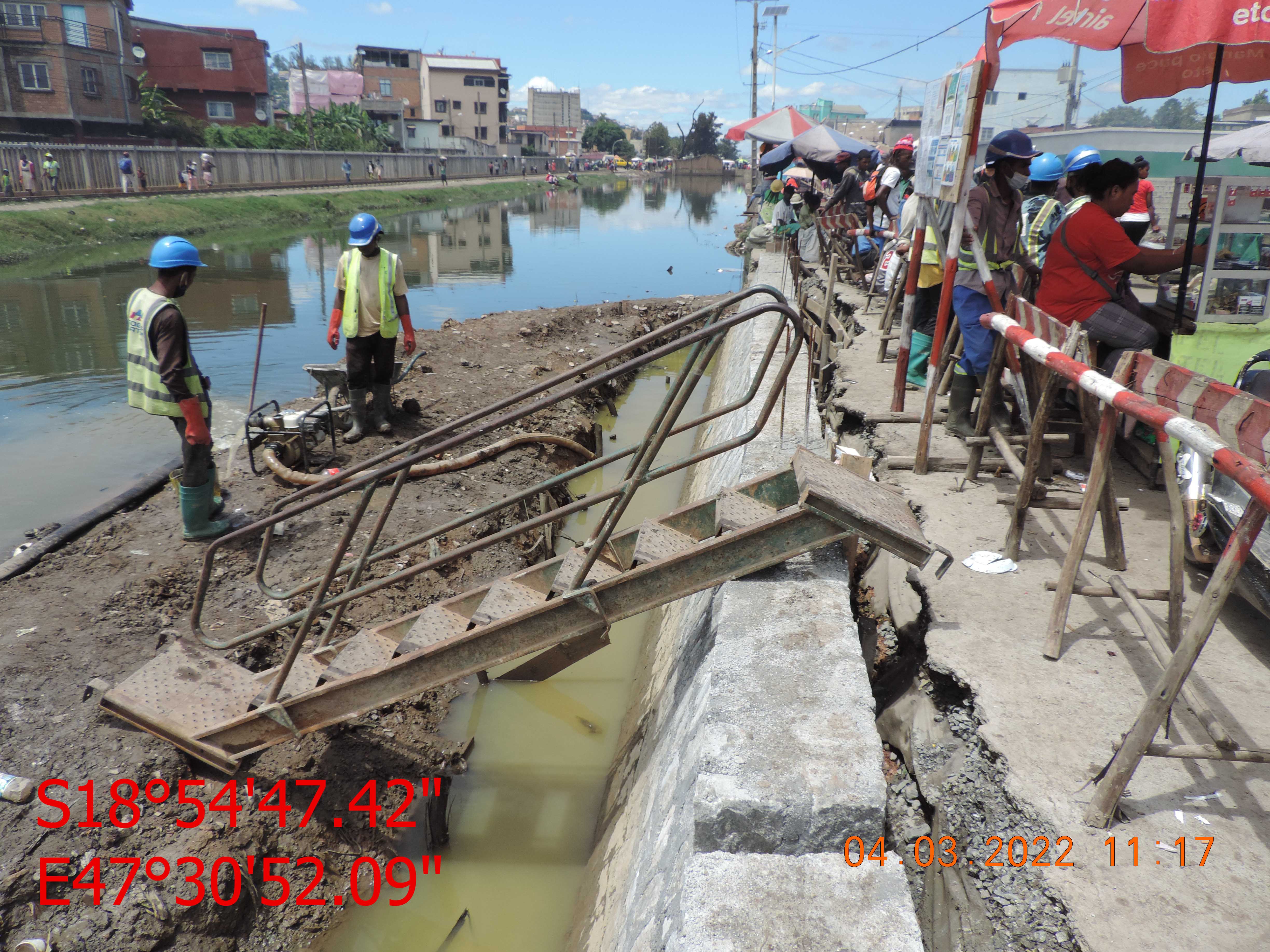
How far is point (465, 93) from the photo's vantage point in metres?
79.4

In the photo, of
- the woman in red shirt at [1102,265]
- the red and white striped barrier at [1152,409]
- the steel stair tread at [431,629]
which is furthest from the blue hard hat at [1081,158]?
the steel stair tread at [431,629]

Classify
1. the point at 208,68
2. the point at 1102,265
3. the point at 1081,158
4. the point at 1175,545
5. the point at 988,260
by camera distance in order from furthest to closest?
the point at 208,68
the point at 1081,158
the point at 988,260
the point at 1102,265
the point at 1175,545

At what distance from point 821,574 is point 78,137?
4681 cm

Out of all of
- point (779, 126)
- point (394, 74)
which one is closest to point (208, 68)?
point (394, 74)

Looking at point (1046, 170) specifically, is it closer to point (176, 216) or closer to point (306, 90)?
point (176, 216)

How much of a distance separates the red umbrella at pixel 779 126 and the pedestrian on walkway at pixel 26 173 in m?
21.2

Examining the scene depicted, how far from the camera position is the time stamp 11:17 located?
197 centimetres

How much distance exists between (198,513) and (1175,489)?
5.21m

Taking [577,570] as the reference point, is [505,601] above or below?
below

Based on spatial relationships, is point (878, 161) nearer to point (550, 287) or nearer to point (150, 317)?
point (550, 287)

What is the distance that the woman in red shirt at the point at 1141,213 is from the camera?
703cm

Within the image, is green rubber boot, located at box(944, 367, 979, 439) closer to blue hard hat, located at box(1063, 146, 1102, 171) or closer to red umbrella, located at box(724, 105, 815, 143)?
blue hard hat, located at box(1063, 146, 1102, 171)

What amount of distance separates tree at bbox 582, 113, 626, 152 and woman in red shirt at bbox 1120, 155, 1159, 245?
11646 centimetres

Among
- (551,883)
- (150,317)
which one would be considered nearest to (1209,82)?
(551,883)
